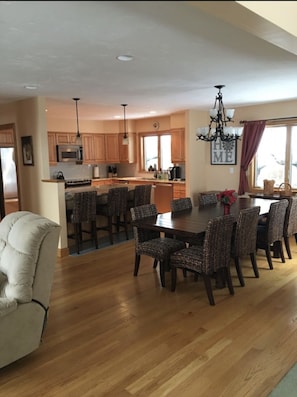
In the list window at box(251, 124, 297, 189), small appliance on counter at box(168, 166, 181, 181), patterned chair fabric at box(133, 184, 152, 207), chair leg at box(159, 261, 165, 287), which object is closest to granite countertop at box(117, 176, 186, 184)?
small appliance on counter at box(168, 166, 181, 181)

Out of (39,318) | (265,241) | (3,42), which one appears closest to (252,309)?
(265,241)

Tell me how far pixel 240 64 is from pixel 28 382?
3.40 metres

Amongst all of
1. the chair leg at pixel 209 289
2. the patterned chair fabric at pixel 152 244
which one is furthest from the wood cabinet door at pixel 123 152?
the chair leg at pixel 209 289

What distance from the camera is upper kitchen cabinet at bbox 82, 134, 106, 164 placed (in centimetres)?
921

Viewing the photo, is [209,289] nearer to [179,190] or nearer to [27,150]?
[27,150]

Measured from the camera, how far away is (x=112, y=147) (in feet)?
31.4

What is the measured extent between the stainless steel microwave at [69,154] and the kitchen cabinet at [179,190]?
2.51 metres

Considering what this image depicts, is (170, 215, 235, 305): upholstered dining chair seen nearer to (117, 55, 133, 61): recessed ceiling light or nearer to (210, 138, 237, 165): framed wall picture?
(117, 55, 133, 61): recessed ceiling light

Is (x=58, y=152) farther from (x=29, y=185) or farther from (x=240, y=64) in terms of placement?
(x=240, y=64)

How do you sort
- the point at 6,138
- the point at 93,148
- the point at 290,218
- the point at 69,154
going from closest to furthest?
the point at 290,218, the point at 6,138, the point at 69,154, the point at 93,148

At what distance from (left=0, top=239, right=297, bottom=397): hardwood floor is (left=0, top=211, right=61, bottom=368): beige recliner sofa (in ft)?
0.79

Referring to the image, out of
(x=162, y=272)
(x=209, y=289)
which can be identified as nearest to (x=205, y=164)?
(x=162, y=272)

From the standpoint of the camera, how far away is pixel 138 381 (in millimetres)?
2393

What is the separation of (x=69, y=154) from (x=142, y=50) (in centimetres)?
607
